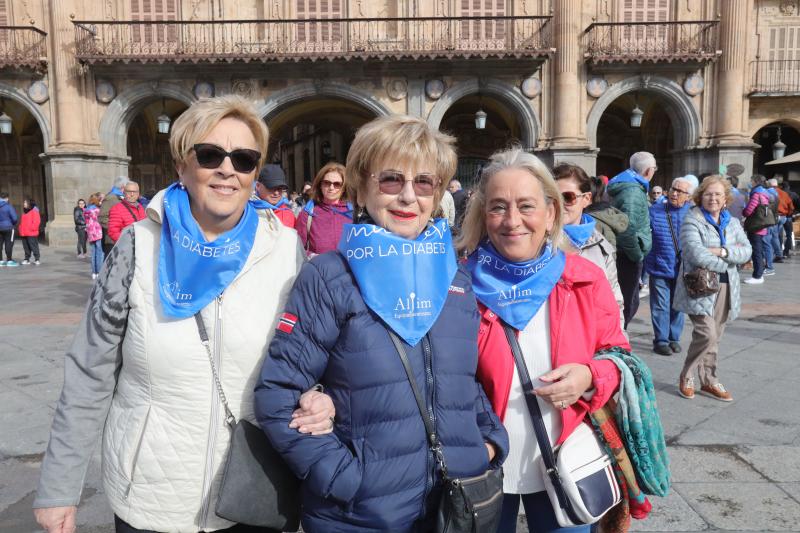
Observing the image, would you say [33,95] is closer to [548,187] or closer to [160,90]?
[160,90]

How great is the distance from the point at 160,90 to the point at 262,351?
1838 cm

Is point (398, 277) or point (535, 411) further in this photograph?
point (535, 411)

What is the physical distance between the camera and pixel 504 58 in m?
17.2

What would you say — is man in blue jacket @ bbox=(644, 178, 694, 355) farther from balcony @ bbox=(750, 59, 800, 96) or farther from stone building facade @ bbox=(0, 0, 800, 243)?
balcony @ bbox=(750, 59, 800, 96)

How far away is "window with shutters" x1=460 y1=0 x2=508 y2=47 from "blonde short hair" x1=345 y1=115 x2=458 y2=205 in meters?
17.6

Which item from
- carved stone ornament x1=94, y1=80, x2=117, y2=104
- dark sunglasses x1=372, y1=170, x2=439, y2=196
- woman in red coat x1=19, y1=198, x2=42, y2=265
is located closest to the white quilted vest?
dark sunglasses x1=372, y1=170, x2=439, y2=196

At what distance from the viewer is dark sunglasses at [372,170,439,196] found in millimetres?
1692

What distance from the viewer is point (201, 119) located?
1737 mm

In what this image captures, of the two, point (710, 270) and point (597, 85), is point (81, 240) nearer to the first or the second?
point (597, 85)

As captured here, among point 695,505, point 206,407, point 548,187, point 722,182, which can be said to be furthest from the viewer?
point 722,182

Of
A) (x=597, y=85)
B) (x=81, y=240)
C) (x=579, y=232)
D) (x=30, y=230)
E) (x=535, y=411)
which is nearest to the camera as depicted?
(x=535, y=411)

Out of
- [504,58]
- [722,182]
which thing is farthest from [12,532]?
[504,58]

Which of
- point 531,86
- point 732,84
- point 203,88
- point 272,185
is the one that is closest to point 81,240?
point 203,88

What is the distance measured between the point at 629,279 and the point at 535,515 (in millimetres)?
4320
